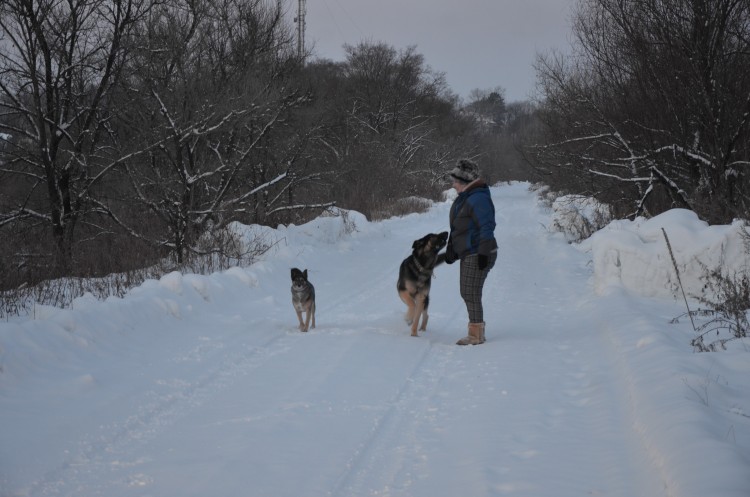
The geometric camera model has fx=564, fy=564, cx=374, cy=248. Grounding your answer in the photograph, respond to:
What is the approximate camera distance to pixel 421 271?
7266 millimetres

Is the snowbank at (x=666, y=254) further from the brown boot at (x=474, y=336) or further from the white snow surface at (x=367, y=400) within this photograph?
the brown boot at (x=474, y=336)

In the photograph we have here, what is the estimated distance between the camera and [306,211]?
20109mm

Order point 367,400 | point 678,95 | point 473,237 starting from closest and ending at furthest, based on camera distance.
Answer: point 367,400 < point 473,237 < point 678,95

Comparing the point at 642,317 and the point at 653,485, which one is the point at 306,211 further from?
the point at 653,485

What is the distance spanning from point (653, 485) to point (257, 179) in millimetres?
15294

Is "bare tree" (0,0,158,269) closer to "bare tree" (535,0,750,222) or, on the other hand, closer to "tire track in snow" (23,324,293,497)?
"tire track in snow" (23,324,293,497)

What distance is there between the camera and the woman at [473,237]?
6758mm

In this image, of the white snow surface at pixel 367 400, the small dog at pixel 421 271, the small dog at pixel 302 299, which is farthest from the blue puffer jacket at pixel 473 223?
the small dog at pixel 302 299

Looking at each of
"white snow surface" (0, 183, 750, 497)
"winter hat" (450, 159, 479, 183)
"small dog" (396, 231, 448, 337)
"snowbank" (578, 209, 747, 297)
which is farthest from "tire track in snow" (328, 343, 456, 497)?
"snowbank" (578, 209, 747, 297)

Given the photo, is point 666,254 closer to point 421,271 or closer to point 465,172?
point 465,172

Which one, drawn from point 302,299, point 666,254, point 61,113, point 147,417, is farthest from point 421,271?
point 61,113

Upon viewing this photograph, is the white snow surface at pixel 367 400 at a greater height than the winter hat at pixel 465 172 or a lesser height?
lesser

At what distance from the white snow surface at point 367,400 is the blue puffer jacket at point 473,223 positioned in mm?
1163

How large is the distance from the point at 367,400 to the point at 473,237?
2.84 metres
